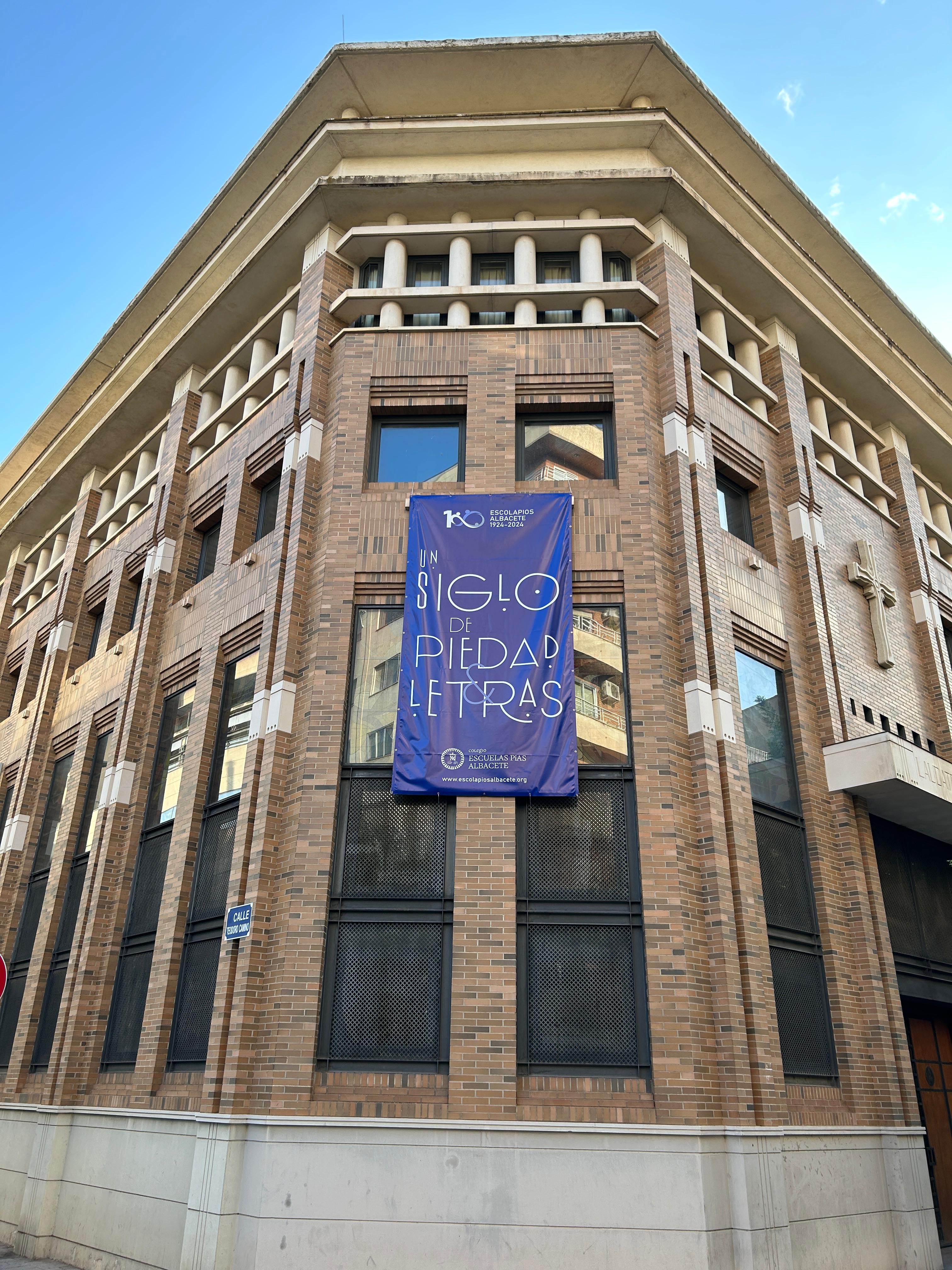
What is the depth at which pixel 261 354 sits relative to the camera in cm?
1812

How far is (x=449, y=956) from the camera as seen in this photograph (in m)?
11.6

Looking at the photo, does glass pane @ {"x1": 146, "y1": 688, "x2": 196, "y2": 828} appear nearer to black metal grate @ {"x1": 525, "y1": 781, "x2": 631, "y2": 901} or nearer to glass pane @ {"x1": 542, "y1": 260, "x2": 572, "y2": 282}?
black metal grate @ {"x1": 525, "y1": 781, "x2": 631, "y2": 901}

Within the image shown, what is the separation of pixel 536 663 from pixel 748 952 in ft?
14.9

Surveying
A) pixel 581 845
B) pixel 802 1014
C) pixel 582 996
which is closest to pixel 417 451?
pixel 581 845

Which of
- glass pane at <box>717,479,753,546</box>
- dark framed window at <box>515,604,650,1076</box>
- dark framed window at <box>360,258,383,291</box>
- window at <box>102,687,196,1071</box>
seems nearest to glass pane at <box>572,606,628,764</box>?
dark framed window at <box>515,604,650,1076</box>

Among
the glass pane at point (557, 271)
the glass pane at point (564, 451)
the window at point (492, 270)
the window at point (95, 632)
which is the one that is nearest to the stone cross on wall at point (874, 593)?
the glass pane at point (564, 451)

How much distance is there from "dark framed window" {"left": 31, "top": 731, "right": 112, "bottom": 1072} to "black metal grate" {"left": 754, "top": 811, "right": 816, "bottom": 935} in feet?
38.1

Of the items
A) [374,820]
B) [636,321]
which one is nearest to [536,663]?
[374,820]

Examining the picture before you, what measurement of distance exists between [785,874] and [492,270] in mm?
11039

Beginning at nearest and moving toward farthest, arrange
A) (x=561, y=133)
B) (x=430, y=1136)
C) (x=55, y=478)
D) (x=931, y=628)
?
(x=430, y=1136), (x=561, y=133), (x=931, y=628), (x=55, y=478)

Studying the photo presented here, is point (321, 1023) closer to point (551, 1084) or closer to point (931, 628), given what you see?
point (551, 1084)

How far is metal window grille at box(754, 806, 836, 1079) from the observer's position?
12.7 m

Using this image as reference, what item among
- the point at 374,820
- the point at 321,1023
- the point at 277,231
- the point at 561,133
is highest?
the point at 561,133

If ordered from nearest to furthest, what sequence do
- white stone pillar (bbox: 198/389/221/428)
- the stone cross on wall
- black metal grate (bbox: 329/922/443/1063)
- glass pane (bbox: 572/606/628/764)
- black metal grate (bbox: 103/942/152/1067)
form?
black metal grate (bbox: 329/922/443/1063) → glass pane (bbox: 572/606/628/764) → black metal grate (bbox: 103/942/152/1067) → the stone cross on wall → white stone pillar (bbox: 198/389/221/428)
